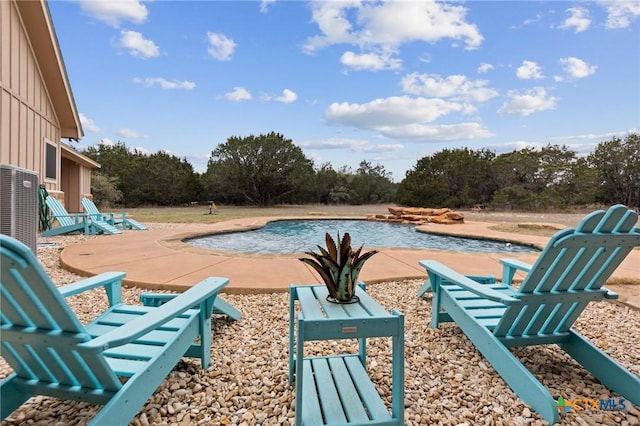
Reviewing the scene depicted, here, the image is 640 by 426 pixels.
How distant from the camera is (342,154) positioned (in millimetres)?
31062

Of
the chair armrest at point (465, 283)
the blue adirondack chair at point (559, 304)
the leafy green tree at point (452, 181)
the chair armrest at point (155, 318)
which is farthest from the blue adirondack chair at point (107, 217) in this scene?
the leafy green tree at point (452, 181)

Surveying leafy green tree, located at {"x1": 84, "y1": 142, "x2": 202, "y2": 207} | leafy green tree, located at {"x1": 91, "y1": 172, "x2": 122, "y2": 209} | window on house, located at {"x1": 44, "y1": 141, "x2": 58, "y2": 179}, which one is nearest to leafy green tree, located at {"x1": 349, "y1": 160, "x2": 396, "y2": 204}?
leafy green tree, located at {"x1": 84, "y1": 142, "x2": 202, "y2": 207}

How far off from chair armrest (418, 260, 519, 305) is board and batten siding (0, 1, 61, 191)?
7.59m

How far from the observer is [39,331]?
1229 millimetres

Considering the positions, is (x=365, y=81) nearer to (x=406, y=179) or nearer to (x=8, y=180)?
(x=406, y=179)

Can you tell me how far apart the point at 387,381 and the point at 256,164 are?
81.4 ft

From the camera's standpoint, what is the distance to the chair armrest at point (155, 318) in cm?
126

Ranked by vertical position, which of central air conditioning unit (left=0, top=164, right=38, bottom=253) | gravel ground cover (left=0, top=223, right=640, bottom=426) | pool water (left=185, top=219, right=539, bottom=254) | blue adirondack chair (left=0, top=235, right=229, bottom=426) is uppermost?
central air conditioning unit (left=0, top=164, right=38, bottom=253)

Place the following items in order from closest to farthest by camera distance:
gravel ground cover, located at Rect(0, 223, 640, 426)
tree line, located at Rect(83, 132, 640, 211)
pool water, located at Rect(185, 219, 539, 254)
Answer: gravel ground cover, located at Rect(0, 223, 640, 426), pool water, located at Rect(185, 219, 539, 254), tree line, located at Rect(83, 132, 640, 211)

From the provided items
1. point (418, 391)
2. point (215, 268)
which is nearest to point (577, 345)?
point (418, 391)

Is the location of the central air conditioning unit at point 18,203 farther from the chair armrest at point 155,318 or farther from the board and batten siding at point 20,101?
the chair armrest at point 155,318

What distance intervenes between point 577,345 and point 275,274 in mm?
2760

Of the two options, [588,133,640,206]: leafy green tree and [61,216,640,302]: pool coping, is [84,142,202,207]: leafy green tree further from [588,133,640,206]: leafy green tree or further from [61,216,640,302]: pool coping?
[588,133,640,206]: leafy green tree

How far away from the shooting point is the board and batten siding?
6363mm
